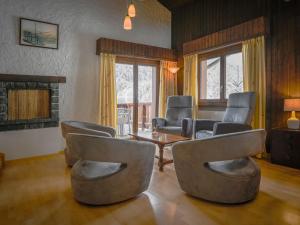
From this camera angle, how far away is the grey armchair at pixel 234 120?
11.8 ft

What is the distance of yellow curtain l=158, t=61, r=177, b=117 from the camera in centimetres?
568

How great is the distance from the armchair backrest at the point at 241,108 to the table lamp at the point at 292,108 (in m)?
0.52

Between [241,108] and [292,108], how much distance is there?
31.3 inches

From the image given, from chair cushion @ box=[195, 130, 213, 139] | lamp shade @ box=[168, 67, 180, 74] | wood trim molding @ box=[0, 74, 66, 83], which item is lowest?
chair cushion @ box=[195, 130, 213, 139]

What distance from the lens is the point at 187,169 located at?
7.52 feet

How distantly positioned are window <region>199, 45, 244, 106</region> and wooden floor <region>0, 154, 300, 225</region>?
7.34ft

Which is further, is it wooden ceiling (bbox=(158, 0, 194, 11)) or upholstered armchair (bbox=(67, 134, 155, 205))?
wooden ceiling (bbox=(158, 0, 194, 11))

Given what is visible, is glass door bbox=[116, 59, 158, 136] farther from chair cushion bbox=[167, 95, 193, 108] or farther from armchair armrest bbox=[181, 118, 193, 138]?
armchair armrest bbox=[181, 118, 193, 138]

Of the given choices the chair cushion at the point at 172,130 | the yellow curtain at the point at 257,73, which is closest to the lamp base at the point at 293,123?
the yellow curtain at the point at 257,73

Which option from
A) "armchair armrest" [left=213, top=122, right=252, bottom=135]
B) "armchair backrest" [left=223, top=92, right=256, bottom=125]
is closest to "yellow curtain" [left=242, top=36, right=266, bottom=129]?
"armchair backrest" [left=223, top=92, right=256, bottom=125]

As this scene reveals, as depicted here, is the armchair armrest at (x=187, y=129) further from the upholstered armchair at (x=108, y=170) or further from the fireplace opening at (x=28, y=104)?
the fireplace opening at (x=28, y=104)

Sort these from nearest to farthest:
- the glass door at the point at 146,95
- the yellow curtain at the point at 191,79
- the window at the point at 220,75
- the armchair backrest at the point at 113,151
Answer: the armchair backrest at the point at 113,151 < the window at the point at 220,75 < the yellow curtain at the point at 191,79 < the glass door at the point at 146,95

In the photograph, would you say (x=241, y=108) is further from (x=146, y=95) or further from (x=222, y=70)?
(x=146, y=95)

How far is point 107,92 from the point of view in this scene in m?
4.79
